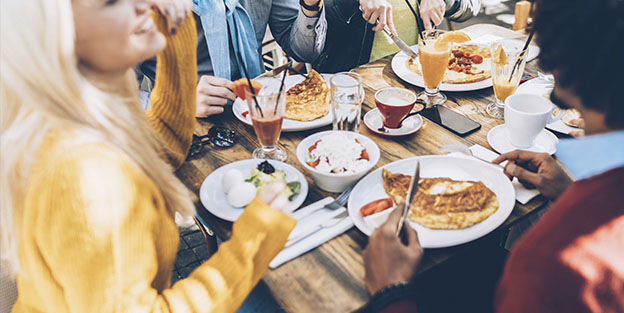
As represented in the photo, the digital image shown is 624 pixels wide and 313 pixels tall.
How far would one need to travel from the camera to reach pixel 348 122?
1.56 meters

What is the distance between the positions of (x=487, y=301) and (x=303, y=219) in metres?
0.65

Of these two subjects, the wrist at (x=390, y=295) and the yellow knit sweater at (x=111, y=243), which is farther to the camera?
the wrist at (x=390, y=295)

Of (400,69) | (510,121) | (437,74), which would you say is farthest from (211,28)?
(510,121)

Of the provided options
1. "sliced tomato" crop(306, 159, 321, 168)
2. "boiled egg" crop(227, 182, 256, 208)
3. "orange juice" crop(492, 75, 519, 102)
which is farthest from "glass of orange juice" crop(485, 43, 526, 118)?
"boiled egg" crop(227, 182, 256, 208)

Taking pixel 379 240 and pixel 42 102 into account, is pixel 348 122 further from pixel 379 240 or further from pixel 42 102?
pixel 42 102

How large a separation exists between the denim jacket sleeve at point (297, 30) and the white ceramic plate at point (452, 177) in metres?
1.11

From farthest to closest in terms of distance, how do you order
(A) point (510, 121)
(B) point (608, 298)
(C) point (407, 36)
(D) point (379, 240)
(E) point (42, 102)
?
(C) point (407, 36), (A) point (510, 121), (D) point (379, 240), (E) point (42, 102), (B) point (608, 298)

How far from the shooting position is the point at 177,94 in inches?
60.3

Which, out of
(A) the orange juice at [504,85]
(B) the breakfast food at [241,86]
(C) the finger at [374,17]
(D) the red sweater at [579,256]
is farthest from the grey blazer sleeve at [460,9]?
(D) the red sweater at [579,256]

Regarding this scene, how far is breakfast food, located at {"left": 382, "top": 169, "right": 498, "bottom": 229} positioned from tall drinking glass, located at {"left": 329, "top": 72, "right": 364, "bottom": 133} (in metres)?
0.26

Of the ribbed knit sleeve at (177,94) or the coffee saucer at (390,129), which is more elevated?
the ribbed knit sleeve at (177,94)

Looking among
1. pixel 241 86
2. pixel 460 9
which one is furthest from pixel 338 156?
pixel 460 9

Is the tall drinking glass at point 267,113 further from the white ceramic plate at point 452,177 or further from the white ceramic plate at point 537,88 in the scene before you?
the white ceramic plate at point 537,88

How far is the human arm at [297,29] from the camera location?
7.43ft
